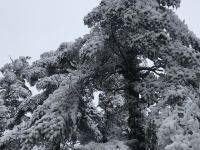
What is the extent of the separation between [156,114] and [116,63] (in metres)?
3.01

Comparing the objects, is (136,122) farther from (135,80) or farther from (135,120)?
(135,80)

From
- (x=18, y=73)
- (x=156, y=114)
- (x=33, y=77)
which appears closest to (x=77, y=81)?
(x=156, y=114)

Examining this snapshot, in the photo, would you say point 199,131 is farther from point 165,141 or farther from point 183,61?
point 183,61

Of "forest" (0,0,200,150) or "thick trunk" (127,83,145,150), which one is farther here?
"thick trunk" (127,83,145,150)

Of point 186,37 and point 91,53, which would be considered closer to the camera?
→ point 91,53

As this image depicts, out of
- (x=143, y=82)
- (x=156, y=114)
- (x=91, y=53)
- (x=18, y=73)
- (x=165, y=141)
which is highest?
(x=18, y=73)

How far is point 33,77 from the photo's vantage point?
56.6ft

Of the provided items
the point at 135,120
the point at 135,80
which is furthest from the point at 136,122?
the point at 135,80

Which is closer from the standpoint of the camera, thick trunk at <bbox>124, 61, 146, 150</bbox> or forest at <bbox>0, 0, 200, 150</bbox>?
forest at <bbox>0, 0, 200, 150</bbox>

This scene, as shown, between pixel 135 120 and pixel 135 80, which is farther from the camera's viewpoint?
pixel 135 80

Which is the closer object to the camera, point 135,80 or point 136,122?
point 136,122

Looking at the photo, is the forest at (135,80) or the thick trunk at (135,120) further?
the thick trunk at (135,120)

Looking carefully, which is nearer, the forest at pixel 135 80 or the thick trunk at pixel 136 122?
the forest at pixel 135 80

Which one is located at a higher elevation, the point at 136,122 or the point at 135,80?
the point at 135,80
